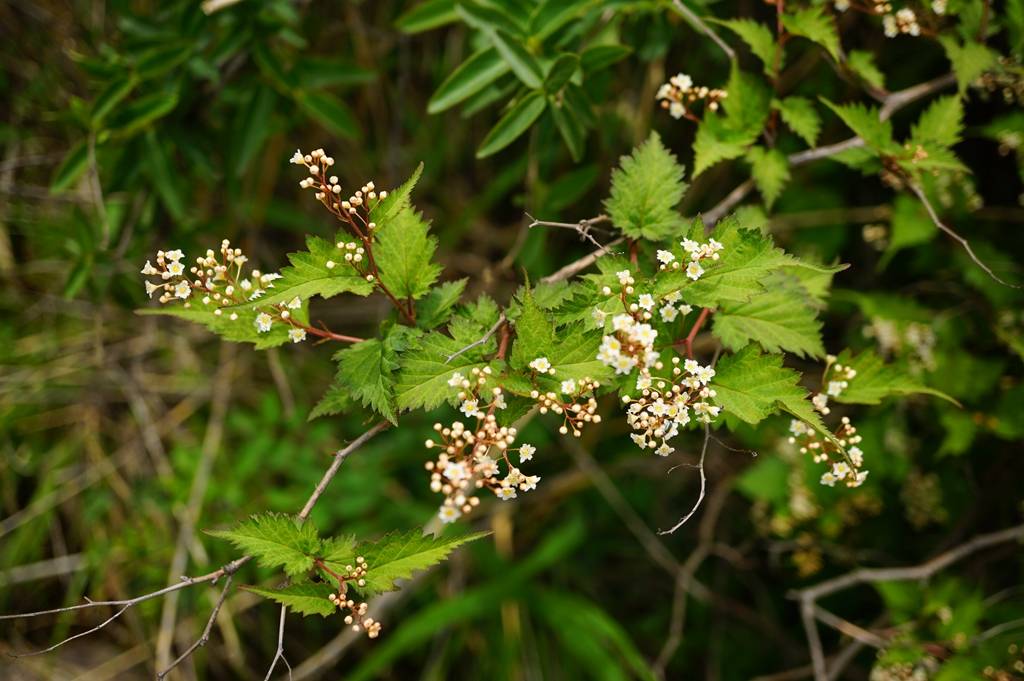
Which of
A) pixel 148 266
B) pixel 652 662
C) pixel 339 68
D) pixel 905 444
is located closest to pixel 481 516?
pixel 652 662

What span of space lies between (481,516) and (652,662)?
91 centimetres

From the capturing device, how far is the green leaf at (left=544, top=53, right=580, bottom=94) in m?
1.83

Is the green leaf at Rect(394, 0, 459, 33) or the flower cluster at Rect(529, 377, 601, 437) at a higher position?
the green leaf at Rect(394, 0, 459, 33)

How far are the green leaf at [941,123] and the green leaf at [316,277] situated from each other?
1.34 metres

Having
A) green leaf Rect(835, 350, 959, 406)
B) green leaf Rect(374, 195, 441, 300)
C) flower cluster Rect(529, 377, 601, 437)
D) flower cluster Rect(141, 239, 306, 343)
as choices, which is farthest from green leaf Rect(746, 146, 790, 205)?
flower cluster Rect(141, 239, 306, 343)

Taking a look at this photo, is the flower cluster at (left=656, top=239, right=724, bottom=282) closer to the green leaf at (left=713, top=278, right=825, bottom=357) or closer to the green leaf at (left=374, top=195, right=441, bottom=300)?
the green leaf at (left=713, top=278, right=825, bottom=357)

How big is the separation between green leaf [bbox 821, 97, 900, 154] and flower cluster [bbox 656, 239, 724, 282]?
1.82 feet

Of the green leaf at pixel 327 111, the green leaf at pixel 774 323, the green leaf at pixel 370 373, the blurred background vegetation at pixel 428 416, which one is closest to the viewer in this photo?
the green leaf at pixel 370 373

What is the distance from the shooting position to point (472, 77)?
197 cm

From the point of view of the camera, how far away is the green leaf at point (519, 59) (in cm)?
185

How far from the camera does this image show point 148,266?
1.34 metres

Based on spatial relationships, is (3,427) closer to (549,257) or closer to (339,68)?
(339,68)

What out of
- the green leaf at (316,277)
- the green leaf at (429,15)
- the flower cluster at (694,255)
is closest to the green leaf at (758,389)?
the flower cluster at (694,255)

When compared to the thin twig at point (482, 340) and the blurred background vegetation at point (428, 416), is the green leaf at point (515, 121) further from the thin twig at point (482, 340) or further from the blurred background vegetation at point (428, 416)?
A: the thin twig at point (482, 340)
